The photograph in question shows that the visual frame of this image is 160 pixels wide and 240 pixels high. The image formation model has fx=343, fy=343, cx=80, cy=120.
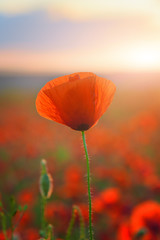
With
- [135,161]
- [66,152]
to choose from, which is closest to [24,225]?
[135,161]

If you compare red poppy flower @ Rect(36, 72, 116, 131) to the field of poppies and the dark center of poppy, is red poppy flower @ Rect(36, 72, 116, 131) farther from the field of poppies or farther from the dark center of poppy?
the field of poppies

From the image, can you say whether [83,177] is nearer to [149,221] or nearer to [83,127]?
[149,221]

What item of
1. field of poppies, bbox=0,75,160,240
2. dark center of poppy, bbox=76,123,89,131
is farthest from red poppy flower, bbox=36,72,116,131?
field of poppies, bbox=0,75,160,240

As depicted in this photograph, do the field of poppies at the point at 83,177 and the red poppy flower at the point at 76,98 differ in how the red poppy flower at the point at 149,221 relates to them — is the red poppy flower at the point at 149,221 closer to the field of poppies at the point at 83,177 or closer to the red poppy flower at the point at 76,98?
the field of poppies at the point at 83,177

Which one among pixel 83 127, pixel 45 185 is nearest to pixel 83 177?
pixel 45 185

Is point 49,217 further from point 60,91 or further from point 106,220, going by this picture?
point 60,91

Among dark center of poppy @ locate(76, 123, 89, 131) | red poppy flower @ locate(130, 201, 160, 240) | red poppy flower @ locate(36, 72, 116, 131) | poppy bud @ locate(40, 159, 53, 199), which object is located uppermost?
red poppy flower @ locate(36, 72, 116, 131)
